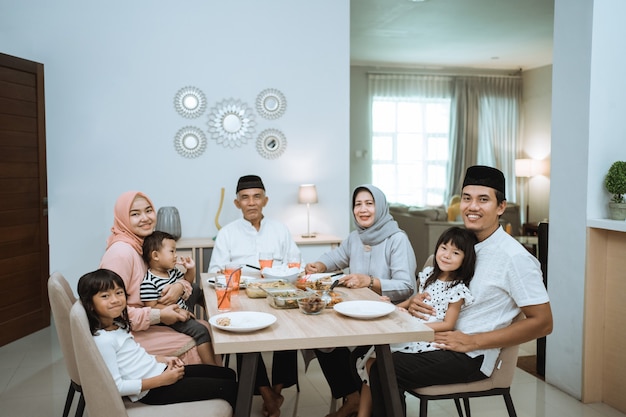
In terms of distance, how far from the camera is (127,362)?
1955 mm

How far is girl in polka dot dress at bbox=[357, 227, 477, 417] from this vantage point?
2.14 m

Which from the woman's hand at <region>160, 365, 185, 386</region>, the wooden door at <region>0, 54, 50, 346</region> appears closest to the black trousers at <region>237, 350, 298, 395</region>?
the woman's hand at <region>160, 365, 185, 386</region>

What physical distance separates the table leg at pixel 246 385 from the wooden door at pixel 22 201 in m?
3.19

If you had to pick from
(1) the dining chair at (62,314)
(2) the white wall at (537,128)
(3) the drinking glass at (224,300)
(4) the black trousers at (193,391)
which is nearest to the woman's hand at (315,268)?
(3) the drinking glass at (224,300)

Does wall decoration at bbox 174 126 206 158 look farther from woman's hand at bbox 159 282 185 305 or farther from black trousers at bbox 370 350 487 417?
black trousers at bbox 370 350 487 417

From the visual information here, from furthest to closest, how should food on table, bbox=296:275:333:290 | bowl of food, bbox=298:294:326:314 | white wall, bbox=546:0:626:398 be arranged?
white wall, bbox=546:0:626:398
food on table, bbox=296:275:333:290
bowl of food, bbox=298:294:326:314

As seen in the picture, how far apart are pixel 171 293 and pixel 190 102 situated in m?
2.59

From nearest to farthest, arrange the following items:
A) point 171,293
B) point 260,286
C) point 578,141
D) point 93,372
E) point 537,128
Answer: point 93,372 < point 260,286 < point 171,293 < point 578,141 < point 537,128

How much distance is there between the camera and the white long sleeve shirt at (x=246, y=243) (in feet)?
11.3

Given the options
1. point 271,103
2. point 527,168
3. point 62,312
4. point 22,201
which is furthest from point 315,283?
point 527,168

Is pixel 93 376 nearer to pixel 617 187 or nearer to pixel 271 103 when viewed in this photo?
pixel 617 187

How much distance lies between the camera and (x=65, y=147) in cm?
457

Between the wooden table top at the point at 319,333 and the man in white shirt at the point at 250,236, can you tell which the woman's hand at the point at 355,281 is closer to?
the wooden table top at the point at 319,333

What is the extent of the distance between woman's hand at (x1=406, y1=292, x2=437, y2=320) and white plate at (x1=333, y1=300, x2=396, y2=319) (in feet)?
0.56
